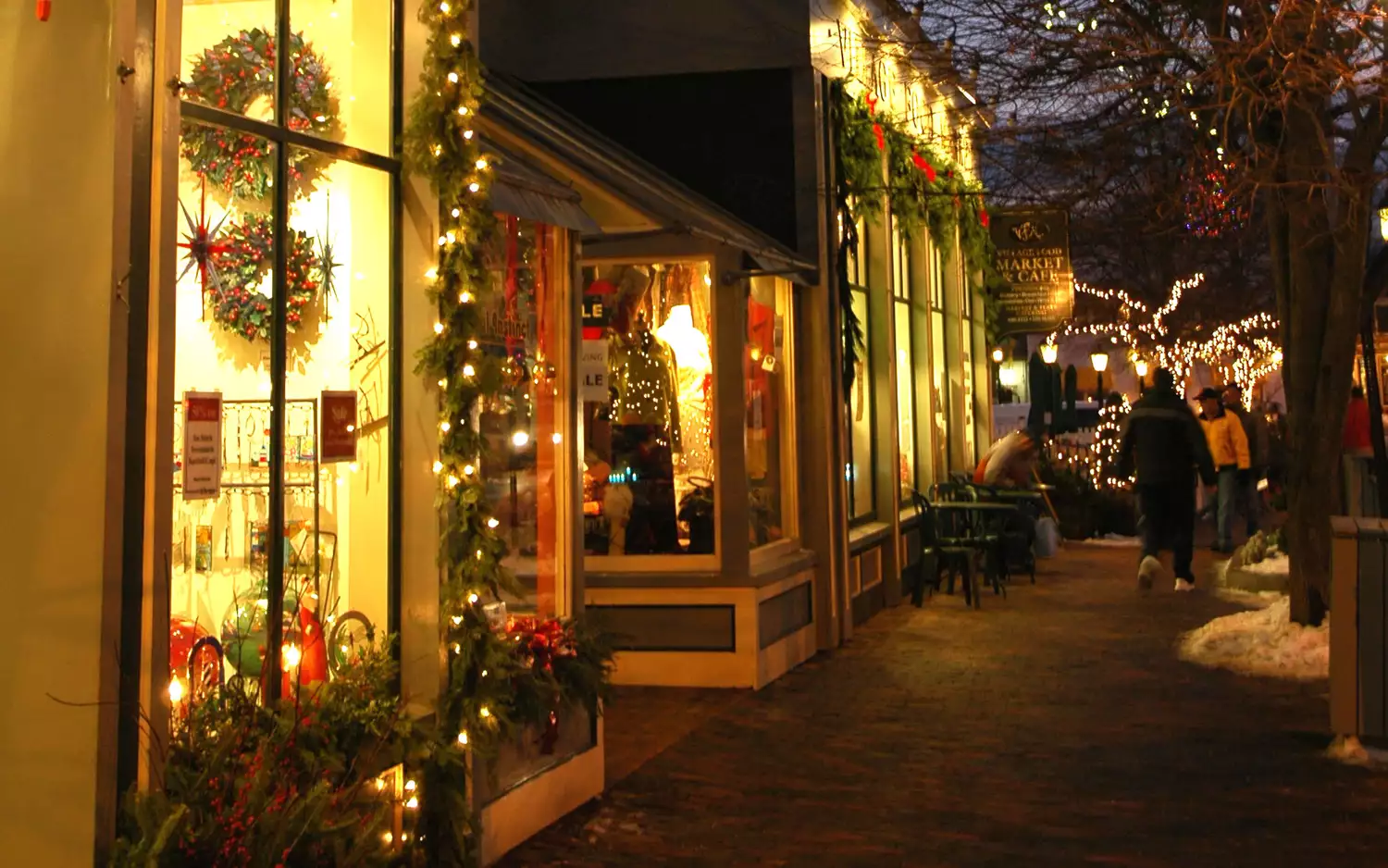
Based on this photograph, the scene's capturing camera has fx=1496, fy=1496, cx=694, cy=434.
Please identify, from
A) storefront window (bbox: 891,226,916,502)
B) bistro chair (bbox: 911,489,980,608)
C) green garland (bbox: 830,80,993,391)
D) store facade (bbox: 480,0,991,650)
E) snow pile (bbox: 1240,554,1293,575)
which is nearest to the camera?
store facade (bbox: 480,0,991,650)

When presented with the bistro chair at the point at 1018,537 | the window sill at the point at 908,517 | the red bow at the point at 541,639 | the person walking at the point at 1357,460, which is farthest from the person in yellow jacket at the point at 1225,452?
the red bow at the point at 541,639

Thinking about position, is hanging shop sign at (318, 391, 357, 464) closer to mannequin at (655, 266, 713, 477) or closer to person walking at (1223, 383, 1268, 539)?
mannequin at (655, 266, 713, 477)

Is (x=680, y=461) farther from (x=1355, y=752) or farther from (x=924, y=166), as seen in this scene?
(x=924, y=166)

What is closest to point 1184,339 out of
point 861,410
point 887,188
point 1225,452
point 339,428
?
point 1225,452

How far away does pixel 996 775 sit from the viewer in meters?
7.51

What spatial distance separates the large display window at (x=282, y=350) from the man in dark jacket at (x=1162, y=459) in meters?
8.48

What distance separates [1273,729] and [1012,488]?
24.2 ft

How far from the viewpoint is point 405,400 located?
5.84 m

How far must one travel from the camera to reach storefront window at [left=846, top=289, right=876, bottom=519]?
1310 cm

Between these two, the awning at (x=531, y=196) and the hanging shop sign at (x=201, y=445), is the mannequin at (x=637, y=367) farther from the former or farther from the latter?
the hanging shop sign at (x=201, y=445)

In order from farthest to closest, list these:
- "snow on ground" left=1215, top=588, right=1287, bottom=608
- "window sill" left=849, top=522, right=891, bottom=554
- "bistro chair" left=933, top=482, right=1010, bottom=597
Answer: "bistro chair" left=933, top=482, right=1010, bottom=597, "snow on ground" left=1215, top=588, right=1287, bottom=608, "window sill" left=849, top=522, right=891, bottom=554

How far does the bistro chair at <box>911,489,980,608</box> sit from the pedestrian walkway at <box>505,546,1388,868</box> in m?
2.18

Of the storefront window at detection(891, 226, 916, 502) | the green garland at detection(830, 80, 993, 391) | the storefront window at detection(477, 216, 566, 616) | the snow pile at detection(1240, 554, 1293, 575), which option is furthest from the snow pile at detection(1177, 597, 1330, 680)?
the storefront window at detection(477, 216, 566, 616)

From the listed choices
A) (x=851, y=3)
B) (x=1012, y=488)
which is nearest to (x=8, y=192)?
(x=851, y=3)
